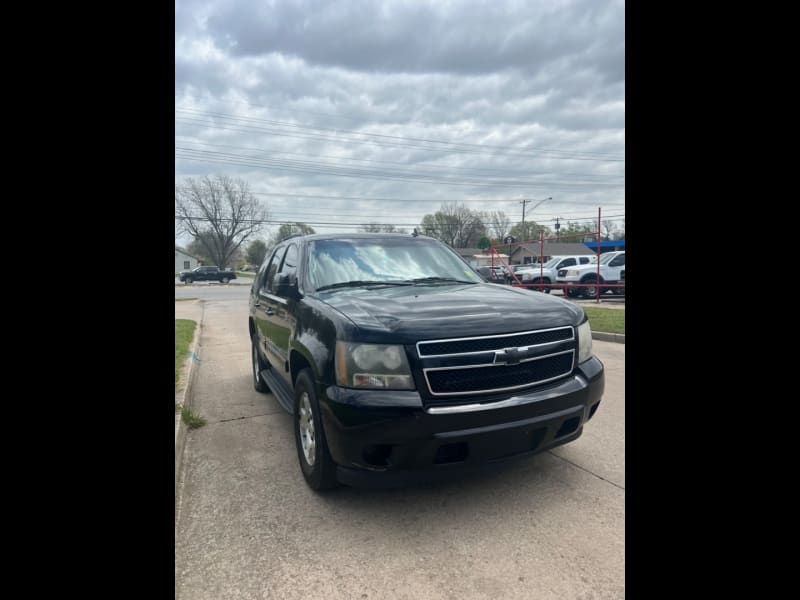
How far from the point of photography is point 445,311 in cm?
281

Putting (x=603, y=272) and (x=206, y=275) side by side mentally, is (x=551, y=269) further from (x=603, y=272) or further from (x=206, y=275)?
(x=206, y=275)

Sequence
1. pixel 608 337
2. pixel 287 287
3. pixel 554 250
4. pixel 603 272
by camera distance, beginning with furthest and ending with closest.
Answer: pixel 554 250 < pixel 603 272 < pixel 608 337 < pixel 287 287

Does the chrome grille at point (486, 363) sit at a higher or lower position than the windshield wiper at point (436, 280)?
lower

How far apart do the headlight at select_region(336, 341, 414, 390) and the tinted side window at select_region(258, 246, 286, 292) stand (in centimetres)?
247

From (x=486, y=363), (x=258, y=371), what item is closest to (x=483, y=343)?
(x=486, y=363)

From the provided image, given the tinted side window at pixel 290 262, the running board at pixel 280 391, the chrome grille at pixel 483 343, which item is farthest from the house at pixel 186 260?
the chrome grille at pixel 483 343

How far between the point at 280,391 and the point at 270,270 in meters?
1.64

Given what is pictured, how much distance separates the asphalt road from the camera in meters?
2.24

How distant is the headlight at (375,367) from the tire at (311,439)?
399 mm

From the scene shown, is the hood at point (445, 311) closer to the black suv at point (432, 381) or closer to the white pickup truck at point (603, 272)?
the black suv at point (432, 381)

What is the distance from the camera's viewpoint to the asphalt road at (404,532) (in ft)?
7.34
